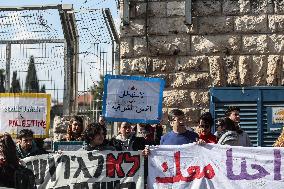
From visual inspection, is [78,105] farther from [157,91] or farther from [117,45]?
[157,91]

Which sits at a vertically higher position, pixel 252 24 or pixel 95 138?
pixel 252 24

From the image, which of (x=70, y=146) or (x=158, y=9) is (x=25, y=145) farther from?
(x=158, y=9)

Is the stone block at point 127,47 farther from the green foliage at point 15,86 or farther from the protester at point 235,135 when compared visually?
the protester at point 235,135

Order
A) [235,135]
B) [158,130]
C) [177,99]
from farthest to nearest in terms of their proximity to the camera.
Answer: [177,99] → [158,130] → [235,135]

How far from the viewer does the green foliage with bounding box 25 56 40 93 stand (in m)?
13.7

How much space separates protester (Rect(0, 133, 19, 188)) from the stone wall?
503 cm

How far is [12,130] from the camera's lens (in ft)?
41.2

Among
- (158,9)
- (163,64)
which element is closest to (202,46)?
(163,64)

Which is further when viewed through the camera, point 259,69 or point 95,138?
point 259,69

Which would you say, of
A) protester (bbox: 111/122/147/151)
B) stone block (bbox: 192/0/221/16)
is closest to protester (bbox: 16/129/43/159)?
protester (bbox: 111/122/147/151)

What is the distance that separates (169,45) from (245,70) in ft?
4.04

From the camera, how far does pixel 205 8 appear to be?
12305 millimetres

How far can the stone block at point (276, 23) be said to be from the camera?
12070 millimetres

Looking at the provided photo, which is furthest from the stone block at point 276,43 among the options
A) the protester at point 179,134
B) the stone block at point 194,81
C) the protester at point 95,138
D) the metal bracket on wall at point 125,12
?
the protester at point 95,138
